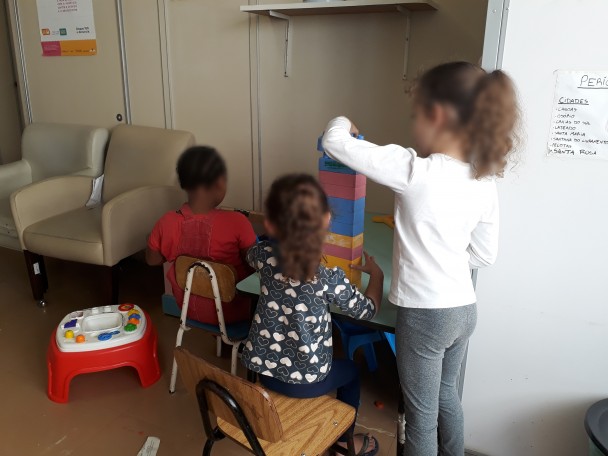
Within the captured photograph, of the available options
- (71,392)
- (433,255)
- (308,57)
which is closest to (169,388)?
A: (71,392)

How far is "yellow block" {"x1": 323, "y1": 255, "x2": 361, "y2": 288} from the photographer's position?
1424mm

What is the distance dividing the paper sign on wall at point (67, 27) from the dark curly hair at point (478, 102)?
266cm

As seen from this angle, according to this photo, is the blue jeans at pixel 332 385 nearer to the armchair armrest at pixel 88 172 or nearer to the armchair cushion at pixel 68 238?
the armchair cushion at pixel 68 238

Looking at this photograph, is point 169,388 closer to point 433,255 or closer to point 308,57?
point 433,255

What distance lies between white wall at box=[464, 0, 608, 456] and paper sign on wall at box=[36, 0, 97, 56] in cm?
263

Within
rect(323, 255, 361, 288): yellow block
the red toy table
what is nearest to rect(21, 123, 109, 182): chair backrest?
the red toy table

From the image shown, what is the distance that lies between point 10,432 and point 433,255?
160cm

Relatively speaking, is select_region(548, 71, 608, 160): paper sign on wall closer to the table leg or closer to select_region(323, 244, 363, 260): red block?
select_region(323, 244, 363, 260): red block

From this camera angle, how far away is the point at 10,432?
1787 millimetres

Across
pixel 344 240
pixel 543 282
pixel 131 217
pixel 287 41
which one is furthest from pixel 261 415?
pixel 287 41

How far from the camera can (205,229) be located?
5.97 ft

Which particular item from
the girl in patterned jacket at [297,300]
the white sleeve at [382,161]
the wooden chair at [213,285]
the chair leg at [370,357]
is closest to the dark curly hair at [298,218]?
the girl in patterned jacket at [297,300]

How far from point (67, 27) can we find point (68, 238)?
1.46 metres

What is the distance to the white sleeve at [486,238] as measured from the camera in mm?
1200
